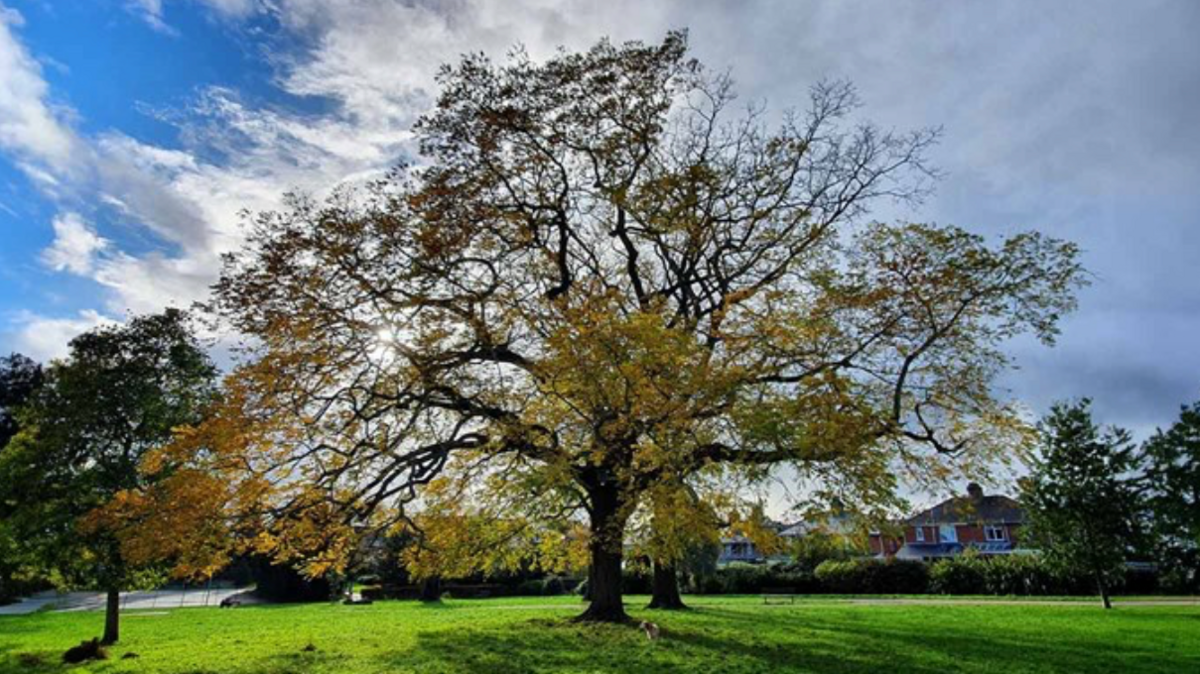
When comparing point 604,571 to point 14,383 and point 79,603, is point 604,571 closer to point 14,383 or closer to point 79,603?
point 79,603

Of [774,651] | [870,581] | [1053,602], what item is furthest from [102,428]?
[870,581]

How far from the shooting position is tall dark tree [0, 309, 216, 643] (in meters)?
14.4

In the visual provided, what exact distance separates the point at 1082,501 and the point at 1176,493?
149 inches

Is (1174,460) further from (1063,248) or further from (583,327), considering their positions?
(583,327)

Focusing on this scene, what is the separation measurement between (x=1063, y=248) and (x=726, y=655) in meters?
9.63

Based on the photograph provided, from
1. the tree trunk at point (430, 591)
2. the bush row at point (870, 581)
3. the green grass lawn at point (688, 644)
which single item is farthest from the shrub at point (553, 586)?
the green grass lawn at point (688, 644)

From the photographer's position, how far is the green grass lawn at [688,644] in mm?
10656

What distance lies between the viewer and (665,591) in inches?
885

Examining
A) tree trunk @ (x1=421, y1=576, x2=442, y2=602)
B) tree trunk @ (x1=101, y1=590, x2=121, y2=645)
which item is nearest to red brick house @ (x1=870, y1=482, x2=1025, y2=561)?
tree trunk @ (x1=421, y1=576, x2=442, y2=602)

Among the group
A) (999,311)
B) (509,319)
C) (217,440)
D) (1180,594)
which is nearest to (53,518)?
(217,440)

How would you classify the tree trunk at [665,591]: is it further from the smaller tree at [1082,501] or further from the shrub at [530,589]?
the shrub at [530,589]

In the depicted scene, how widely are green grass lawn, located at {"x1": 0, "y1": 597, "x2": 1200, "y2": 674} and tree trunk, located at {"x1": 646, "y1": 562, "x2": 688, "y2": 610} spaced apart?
2423 mm

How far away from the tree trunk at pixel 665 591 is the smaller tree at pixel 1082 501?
12462mm

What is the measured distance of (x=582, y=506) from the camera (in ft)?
53.4
